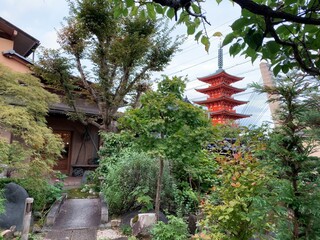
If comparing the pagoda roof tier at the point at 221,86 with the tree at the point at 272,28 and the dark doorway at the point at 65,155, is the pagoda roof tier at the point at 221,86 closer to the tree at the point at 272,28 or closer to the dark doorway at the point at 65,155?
the dark doorway at the point at 65,155

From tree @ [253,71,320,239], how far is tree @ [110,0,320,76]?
0.42 meters

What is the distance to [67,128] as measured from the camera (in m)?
11.1

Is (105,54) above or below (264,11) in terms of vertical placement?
above

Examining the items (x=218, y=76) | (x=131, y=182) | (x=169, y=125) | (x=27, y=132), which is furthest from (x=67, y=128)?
(x=218, y=76)

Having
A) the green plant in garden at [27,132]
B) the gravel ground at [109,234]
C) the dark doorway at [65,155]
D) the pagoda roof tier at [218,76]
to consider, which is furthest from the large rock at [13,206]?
the pagoda roof tier at [218,76]

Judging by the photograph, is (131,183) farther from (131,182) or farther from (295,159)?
(295,159)

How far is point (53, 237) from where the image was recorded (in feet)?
13.3

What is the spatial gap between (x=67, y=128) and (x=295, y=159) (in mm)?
10921

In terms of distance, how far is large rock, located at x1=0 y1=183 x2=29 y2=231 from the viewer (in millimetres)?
4086

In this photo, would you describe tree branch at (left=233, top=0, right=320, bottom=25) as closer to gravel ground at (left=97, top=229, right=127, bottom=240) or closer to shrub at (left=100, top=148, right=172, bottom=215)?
gravel ground at (left=97, top=229, right=127, bottom=240)

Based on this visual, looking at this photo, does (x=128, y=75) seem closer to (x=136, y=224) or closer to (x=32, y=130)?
(x=32, y=130)

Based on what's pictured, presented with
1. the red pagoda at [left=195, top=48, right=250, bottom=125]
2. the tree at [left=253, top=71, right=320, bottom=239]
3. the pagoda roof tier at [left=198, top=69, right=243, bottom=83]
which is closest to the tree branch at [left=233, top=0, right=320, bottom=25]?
the tree at [left=253, top=71, right=320, bottom=239]

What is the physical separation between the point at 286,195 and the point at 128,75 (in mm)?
8011

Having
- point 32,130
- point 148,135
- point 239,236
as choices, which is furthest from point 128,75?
point 239,236
